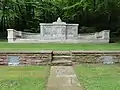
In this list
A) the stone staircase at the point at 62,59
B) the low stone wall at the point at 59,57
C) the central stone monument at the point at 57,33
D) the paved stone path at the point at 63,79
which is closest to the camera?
the paved stone path at the point at 63,79

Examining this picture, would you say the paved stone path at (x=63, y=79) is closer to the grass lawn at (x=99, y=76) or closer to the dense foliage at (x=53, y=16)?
the grass lawn at (x=99, y=76)

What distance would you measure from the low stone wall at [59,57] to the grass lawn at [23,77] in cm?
40

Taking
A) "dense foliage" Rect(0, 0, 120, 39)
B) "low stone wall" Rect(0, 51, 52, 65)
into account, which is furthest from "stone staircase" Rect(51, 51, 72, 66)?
"dense foliage" Rect(0, 0, 120, 39)

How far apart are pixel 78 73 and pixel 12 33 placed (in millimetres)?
12829

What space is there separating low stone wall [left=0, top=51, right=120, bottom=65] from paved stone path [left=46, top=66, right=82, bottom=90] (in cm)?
85

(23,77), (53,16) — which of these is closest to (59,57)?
(23,77)

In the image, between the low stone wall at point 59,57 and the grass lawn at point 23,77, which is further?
the low stone wall at point 59,57

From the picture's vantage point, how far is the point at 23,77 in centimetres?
801

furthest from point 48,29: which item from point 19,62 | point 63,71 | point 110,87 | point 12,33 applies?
point 110,87

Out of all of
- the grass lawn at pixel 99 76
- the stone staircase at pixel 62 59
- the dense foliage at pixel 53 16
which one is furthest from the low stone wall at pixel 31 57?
the dense foliage at pixel 53 16

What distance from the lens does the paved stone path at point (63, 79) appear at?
257 inches

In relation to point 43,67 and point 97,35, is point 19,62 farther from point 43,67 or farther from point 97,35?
point 97,35

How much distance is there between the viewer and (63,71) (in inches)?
348

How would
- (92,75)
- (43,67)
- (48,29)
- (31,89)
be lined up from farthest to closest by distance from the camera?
(48,29)
(43,67)
(92,75)
(31,89)
